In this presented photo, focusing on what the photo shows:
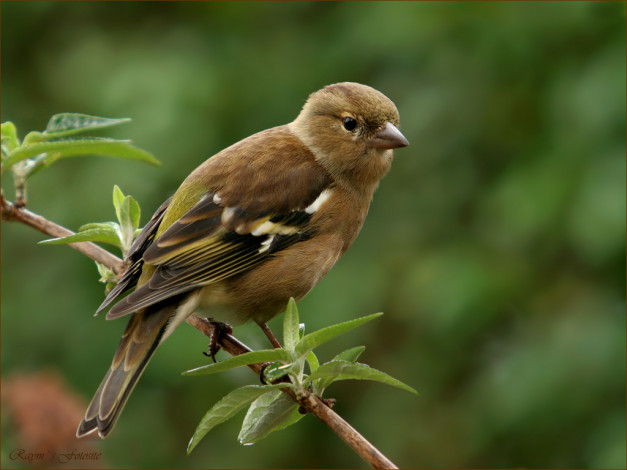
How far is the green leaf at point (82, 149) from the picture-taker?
2605 millimetres

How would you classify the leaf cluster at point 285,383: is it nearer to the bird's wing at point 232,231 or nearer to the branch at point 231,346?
the branch at point 231,346

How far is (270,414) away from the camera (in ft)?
7.70

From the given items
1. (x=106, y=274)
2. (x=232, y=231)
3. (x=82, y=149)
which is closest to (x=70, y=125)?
(x=82, y=149)

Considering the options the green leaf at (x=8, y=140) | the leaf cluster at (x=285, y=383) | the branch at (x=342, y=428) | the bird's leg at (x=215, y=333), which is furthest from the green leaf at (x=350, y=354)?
the green leaf at (x=8, y=140)

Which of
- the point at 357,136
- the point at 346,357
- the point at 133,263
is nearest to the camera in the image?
the point at 346,357

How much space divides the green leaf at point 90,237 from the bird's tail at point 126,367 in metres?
0.30

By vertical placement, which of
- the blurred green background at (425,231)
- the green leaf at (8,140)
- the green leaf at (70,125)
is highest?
the green leaf at (70,125)

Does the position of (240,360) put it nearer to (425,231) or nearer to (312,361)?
(312,361)

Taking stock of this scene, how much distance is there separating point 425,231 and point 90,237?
254cm

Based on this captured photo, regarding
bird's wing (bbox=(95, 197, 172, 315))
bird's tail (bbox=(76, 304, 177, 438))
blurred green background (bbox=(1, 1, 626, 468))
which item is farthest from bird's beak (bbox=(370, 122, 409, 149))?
bird's tail (bbox=(76, 304, 177, 438))

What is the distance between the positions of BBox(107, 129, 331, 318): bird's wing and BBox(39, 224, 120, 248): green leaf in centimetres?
21

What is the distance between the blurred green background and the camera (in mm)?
4098

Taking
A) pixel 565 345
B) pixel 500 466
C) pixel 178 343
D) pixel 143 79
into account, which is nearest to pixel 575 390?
pixel 565 345

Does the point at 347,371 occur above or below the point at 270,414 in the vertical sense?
above
